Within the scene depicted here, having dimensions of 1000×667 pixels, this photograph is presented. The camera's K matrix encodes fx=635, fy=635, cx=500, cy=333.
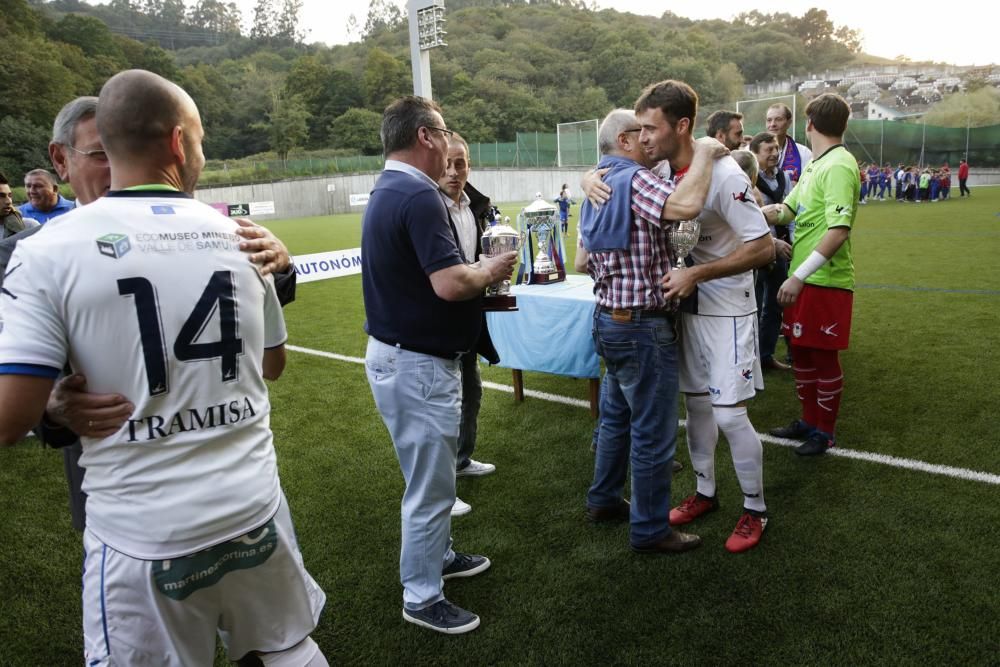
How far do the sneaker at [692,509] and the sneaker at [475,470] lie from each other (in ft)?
4.01

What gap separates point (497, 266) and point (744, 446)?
62.2 inches

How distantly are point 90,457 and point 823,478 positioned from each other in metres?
3.68

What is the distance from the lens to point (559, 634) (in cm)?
257

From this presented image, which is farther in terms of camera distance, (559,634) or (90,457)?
(559,634)

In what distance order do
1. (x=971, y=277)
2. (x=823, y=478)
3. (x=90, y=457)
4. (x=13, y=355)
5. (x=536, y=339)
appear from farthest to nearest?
(x=971, y=277)
(x=536, y=339)
(x=823, y=478)
(x=90, y=457)
(x=13, y=355)

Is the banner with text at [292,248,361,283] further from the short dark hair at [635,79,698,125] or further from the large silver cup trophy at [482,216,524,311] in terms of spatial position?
the short dark hair at [635,79,698,125]

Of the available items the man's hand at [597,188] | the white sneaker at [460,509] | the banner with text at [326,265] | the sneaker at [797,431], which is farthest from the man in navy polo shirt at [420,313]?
the banner with text at [326,265]

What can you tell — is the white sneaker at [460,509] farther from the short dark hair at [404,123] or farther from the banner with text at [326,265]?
the banner with text at [326,265]

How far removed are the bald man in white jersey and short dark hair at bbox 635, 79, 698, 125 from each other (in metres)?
1.85

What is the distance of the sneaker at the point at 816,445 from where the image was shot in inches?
158

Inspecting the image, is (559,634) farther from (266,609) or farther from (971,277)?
(971,277)

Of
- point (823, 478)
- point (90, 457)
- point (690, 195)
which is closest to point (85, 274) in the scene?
point (90, 457)

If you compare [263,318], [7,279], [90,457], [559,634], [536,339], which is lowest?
[559,634]

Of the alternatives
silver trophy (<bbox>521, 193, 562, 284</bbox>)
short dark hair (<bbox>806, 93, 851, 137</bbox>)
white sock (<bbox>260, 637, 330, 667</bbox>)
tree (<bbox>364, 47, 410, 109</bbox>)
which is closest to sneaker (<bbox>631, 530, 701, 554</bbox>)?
white sock (<bbox>260, 637, 330, 667</bbox>)
